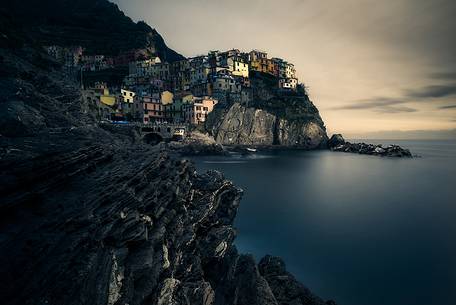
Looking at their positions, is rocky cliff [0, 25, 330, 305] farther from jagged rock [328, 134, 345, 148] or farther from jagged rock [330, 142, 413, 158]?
jagged rock [328, 134, 345, 148]

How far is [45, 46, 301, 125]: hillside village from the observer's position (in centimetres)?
11675

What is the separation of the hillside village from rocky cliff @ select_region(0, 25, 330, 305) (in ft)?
309

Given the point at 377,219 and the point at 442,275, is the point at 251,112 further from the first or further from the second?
the point at 442,275

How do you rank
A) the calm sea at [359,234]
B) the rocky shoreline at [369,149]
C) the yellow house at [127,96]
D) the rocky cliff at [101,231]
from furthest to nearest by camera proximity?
the rocky shoreline at [369,149] < the yellow house at [127,96] < the calm sea at [359,234] < the rocky cliff at [101,231]

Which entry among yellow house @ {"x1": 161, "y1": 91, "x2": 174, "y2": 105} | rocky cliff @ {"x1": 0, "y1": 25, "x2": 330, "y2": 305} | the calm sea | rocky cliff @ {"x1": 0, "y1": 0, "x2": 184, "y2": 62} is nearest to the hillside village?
yellow house @ {"x1": 161, "y1": 91, "x2": 174, "y2": 105}

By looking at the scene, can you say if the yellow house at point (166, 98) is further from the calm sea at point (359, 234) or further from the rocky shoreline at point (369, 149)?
the rocky shoreline at point (369, 149)

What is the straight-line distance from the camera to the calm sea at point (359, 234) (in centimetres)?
2388

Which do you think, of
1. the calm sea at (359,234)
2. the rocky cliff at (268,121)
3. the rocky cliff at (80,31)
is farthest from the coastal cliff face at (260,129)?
the rocky cliff at (80,31)

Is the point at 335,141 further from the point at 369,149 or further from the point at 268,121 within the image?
the point at 268,121

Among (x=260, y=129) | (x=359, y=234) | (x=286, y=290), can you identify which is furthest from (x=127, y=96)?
(x=286, y=290)

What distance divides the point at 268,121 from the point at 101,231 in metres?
140

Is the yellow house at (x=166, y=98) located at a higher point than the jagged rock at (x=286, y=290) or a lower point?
higher

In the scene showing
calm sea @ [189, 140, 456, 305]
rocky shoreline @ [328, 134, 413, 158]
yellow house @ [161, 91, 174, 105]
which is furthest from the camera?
rocky shoreline @ [328, 134, 413, 158]

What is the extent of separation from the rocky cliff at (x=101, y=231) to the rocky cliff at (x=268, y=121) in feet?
374
